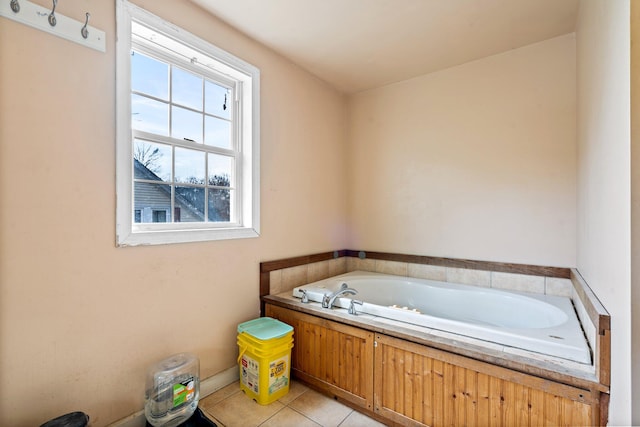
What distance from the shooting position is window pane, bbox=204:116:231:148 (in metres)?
2.09

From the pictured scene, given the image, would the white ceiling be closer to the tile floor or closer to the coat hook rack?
the coat hook rack

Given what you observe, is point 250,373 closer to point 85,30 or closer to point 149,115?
point 149,115

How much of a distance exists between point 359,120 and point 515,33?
1.47 metres

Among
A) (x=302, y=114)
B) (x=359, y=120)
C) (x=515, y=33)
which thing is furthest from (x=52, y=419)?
(x=515, y=33)

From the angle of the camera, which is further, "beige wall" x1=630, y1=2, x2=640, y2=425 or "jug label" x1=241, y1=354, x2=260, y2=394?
"jug label" x1=241, y1=354, x2=260, y2=394

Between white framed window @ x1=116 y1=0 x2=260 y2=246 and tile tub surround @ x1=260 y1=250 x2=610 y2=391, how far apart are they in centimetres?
59

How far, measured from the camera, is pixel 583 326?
1.64 m

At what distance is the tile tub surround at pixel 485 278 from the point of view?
1228 millimetres

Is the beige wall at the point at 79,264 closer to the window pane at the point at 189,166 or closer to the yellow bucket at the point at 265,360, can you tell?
the yellow bucket at the point at 265,360

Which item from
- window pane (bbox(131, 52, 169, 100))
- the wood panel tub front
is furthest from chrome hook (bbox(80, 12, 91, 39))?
the wood panel tub front

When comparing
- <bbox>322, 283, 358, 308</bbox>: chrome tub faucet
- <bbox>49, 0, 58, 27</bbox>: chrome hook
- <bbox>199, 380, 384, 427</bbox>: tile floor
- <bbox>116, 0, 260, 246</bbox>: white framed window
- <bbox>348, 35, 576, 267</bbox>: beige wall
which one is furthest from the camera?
<bbox>348, 35, 576, 267</bbox>: beige wall

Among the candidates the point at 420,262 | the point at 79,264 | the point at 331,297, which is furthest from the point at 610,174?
the point at 79,264

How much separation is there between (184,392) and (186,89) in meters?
1.81

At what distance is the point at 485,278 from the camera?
2.47 m
